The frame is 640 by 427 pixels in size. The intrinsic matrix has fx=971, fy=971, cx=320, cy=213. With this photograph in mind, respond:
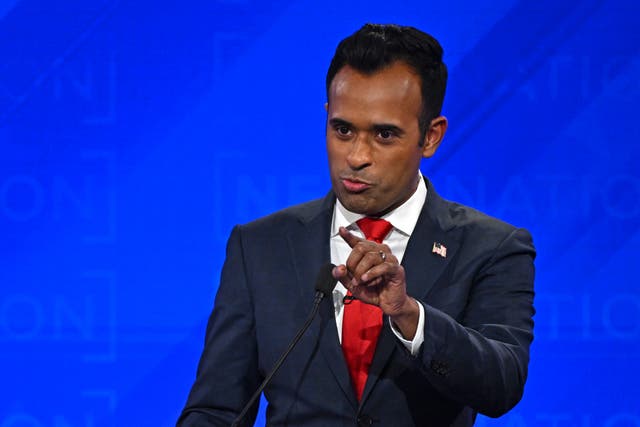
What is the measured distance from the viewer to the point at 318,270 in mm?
2070

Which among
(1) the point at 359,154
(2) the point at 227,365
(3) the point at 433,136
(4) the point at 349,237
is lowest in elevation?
(2) the point at 227,365

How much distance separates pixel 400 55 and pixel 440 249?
419mm

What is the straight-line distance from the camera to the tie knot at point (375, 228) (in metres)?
2.09

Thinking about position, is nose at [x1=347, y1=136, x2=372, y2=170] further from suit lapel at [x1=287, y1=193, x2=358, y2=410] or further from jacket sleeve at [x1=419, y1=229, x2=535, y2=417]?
jacket sleeve at [x1=419, y1=229, x2=535, y2=417]

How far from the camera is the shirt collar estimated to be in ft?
6.95

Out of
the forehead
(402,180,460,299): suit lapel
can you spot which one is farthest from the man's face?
(402,180,460,299): suit lapel

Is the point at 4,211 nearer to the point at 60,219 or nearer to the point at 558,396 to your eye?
the point at 60,219

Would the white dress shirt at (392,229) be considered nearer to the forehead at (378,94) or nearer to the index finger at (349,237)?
the forehead at (378,94)

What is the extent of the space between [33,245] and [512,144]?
1.64 m

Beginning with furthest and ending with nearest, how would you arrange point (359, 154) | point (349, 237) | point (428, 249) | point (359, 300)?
point (428, 249), point (359, 154), point (359, 300), point (349, 237)

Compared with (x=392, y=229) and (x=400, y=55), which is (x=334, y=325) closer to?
(x=392, y=229)

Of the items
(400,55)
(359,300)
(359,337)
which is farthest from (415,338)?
(400,55)

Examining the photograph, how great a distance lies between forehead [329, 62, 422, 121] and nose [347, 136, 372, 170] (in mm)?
51

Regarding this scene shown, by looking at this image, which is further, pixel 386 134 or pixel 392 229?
pixel 392 229
